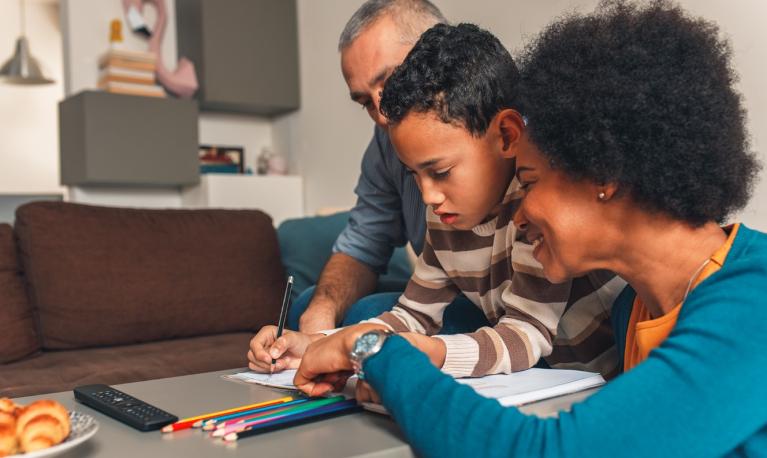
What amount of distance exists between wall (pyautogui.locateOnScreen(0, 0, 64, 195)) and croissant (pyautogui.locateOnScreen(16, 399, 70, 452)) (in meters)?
5.17

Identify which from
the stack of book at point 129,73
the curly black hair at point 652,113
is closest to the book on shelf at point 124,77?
the stack of book at point 129,73

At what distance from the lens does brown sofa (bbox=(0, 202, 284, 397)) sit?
194 centimetres

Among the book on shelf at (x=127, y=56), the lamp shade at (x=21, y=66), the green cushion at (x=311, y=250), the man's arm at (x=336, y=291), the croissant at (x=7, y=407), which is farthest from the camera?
the lamp shade at (x=21, y=66)

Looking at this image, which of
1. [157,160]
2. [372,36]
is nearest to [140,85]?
[157,160]

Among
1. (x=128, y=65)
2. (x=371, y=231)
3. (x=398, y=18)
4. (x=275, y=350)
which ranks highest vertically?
(x=128, y=65)

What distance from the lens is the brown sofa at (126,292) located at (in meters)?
1.94

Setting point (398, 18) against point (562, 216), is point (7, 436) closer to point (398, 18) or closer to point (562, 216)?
point (562, 216)

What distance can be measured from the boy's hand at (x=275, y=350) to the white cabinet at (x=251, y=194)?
2.59 m

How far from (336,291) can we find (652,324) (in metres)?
0.98

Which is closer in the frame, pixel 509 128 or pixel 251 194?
pixel 509 128

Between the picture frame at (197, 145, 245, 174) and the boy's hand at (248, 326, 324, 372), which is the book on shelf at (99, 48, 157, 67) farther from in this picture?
the boy's hand at (248, 326, 324, 372)

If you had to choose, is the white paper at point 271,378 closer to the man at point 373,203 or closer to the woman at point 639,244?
the woman at point 639,244

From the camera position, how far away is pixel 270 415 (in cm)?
78

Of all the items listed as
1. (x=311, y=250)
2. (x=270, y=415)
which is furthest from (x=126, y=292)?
(x=270, y=415)
